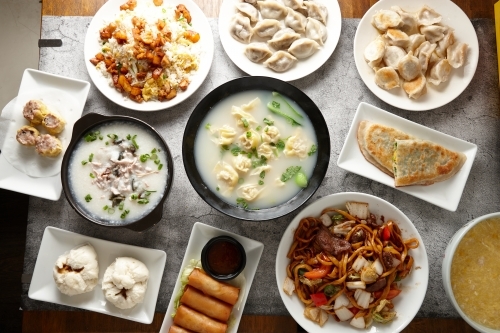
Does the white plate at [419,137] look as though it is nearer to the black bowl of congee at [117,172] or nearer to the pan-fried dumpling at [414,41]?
the pan-fried dumpling at [414,41]

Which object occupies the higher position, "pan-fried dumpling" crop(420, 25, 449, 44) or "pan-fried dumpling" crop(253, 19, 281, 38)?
"pan-fried dumpling" crop(420, 25, 449, 44)

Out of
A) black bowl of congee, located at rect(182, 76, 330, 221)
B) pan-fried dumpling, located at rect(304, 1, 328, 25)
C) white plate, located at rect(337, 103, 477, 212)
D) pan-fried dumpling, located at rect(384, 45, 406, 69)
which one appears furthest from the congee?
pan-fried dumpling, located at rect(384, 45, 406, 69)

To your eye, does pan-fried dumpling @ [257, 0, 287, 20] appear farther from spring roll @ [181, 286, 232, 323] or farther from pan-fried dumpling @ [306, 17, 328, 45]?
spring roll @ [181, 286, 232, 323]

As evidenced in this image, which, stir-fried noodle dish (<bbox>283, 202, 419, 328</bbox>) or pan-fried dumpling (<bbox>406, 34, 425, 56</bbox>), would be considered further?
pan-fried dumpling (<bbox>406, 34, 425, 56</bbox>)

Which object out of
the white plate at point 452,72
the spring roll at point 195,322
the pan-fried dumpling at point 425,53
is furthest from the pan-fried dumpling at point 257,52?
the spring roll at point 195,322

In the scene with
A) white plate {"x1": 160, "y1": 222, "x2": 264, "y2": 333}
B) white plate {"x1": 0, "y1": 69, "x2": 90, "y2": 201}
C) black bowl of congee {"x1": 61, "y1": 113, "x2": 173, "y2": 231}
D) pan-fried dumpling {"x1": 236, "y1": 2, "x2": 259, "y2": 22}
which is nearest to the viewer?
black bowl of congee {"x1": 61, "y1": 113, "x2": 173, "y2": 231}

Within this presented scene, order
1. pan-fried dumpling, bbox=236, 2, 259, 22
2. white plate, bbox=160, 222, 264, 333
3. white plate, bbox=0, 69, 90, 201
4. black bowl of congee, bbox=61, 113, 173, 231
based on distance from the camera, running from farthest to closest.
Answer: pan-fried dumpling, bbox=236, 2, 259, 22 < white plate, bbox=0, 69, 90, 201 < white plate, bbox=160, 222, 264, 333 < black bowl of congee, bbox=61, 113, 173, 231

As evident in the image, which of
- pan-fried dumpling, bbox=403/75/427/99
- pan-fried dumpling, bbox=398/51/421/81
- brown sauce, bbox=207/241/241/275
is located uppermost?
pan-fried dumpling, bbox=398/51/421/81

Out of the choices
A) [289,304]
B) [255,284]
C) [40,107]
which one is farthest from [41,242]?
[289,304]
